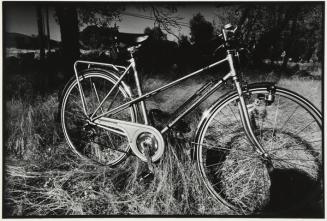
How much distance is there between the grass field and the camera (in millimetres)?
3102

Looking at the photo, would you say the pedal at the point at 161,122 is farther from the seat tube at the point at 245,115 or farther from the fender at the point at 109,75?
the seat tube at the point at 245,115

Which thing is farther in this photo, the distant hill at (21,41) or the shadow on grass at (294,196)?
the distant hill at (21,41)

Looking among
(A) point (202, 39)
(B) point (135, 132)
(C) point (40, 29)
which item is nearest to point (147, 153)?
(B) point (135, 132)

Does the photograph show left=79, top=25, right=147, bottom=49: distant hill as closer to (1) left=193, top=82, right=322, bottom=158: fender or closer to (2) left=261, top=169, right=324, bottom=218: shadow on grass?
(1) left=193, top=82, right=322, bottom=158: fender

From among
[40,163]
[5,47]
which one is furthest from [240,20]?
[40,163]

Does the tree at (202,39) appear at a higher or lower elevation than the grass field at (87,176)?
higher

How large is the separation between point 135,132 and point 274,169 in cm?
141

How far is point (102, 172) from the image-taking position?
3412 mm

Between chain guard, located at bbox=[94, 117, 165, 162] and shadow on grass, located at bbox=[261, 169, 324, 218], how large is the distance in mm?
1124

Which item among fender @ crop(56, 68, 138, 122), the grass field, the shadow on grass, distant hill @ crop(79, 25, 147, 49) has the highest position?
distant hill @ crop(79, 25, 147, 49)

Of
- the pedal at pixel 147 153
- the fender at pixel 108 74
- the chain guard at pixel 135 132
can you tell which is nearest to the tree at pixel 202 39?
the fender at pixel 108 74

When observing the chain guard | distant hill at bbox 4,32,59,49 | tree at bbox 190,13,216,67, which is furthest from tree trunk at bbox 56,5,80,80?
tree at bbox 190,13,216,67

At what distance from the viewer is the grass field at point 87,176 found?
310 cm

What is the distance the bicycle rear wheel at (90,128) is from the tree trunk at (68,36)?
0.30 m
